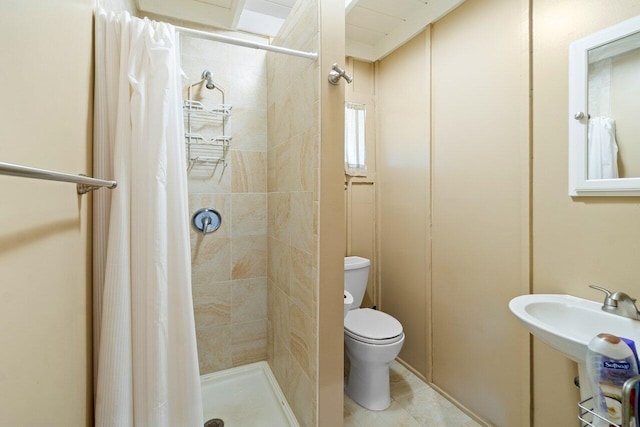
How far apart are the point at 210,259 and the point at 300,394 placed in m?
1.00

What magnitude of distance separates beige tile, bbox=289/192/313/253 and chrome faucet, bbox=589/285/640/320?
3.81 ft

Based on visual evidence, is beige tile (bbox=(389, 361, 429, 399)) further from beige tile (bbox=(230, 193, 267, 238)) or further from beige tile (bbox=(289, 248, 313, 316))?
beige tile (bbox=(230, 193, 267, 238))

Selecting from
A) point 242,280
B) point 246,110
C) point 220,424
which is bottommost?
point 220,424

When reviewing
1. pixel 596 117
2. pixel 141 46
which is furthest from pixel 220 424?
pixel 596 117

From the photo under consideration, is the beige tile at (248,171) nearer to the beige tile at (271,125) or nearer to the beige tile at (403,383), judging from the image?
the beige tile at (271,125)

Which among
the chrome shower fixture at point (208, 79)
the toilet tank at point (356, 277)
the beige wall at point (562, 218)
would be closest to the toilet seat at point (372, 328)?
the toilet tank at point (356, 277)

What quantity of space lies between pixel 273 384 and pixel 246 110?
185cm

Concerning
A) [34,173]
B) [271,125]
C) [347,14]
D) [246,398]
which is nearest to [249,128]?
[271,125]

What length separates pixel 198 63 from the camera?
1854 millimetres

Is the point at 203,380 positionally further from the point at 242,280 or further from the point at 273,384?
the point at 242,280

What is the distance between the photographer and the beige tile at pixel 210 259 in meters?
1.87

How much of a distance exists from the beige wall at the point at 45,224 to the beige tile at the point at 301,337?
32.8 inches

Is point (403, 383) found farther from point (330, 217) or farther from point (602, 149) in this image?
point (602, 149)

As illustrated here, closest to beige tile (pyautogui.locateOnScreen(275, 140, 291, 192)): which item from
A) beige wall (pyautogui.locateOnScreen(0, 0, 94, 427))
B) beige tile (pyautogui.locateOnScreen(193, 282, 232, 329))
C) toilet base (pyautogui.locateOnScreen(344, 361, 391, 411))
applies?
beige tile (pyautogui.locateOnScreen(193, 282, 232, 329))
